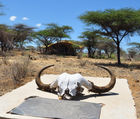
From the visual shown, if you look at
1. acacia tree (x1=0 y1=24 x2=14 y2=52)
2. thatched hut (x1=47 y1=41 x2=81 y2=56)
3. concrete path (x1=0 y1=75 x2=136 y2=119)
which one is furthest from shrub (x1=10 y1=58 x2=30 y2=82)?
thatched hut (x1=47 y1=41 x2=81 y2=56)

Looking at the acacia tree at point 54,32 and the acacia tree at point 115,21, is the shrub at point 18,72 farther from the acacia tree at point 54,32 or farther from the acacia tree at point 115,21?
the acacia tree at point 54,32

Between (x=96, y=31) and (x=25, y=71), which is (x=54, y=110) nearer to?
(x=25, y=71)

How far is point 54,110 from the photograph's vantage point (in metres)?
3.38

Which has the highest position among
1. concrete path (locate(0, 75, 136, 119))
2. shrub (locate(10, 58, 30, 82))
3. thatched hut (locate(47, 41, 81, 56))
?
thatched hut (locate(47, 41, 81, 56))

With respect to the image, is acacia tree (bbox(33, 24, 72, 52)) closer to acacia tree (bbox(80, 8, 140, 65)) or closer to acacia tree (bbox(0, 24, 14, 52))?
acacia tree (bbox(0, 24, 14, 52))

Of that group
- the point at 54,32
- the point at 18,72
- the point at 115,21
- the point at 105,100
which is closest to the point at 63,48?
the point at 54,32

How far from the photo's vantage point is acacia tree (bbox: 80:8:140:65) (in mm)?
12484

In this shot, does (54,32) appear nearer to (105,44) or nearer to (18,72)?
(105,44)

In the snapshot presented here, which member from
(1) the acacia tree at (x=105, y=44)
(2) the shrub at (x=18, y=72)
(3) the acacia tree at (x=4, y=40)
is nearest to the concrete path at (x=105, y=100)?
(2) the shrub at (x=18, y=72)

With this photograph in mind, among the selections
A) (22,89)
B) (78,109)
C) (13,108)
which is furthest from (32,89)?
(78,109)

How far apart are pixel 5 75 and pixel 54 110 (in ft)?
13.4

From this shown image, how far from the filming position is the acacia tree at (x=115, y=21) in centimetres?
1248

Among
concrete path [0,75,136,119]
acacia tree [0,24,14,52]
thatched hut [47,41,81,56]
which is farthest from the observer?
thatched hut [47,41,81,56]

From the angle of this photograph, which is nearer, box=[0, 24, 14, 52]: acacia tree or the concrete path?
the concrete path
